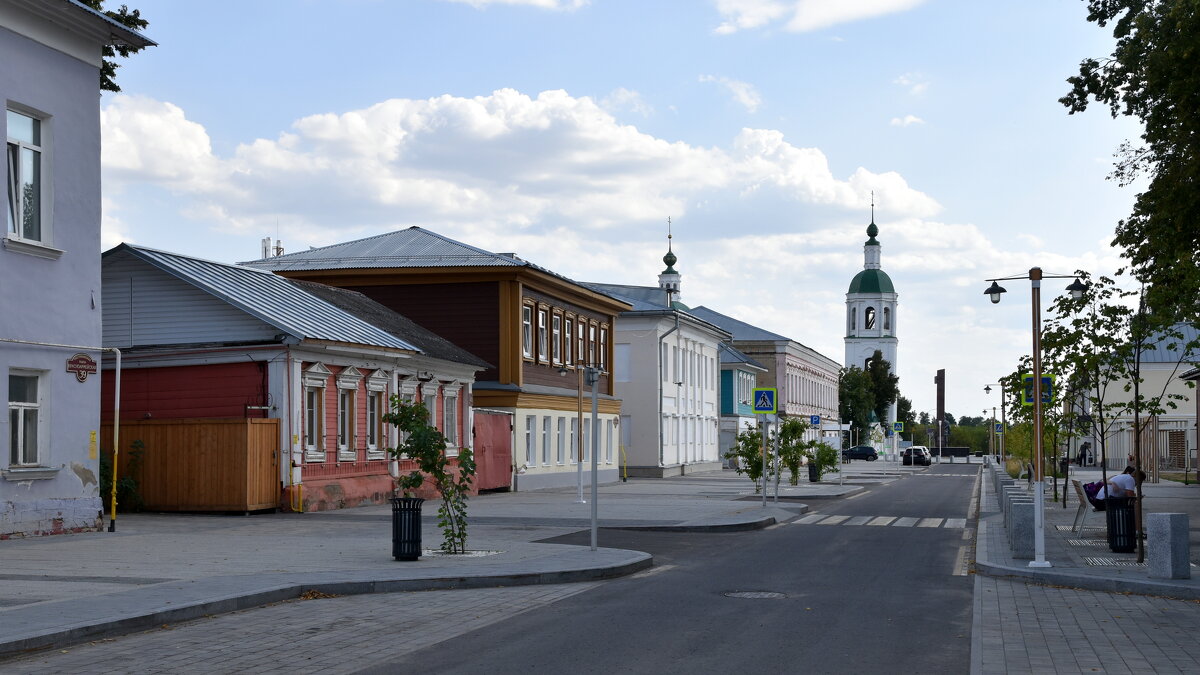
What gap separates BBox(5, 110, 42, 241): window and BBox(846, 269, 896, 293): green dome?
14137cm

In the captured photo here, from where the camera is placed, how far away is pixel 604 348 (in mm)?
54438

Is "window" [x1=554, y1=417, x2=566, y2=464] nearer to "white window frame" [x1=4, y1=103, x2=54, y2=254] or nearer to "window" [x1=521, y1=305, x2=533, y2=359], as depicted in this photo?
"window" [x1=521, y1=305, x2=533, y2=359]

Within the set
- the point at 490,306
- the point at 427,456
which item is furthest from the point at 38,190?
the point at 490,306

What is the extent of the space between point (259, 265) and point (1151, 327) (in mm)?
32991

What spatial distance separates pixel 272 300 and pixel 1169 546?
21.4 meters

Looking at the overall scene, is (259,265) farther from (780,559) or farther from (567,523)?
(780,559)

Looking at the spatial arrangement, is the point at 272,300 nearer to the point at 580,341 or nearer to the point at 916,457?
the point at 580,341

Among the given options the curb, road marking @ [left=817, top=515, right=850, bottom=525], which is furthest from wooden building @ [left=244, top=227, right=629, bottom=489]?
the curb

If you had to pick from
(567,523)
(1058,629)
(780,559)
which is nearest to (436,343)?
(567,523)

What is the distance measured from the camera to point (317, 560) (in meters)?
17.3

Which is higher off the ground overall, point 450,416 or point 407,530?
point 450,416

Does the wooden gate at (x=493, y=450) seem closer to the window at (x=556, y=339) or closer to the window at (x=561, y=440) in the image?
the window at (x=556, y=339)

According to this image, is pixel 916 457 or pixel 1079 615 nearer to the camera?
pixel 1079 615

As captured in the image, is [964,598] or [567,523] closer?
[964,598]
